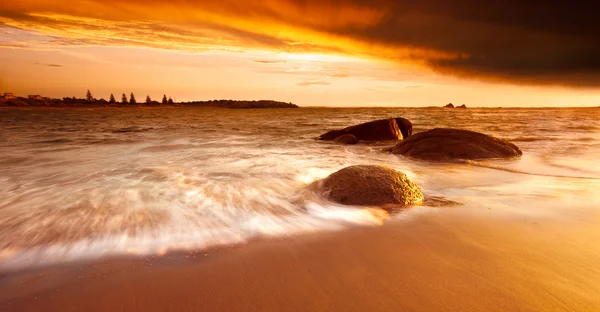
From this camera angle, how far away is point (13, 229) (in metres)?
3.35

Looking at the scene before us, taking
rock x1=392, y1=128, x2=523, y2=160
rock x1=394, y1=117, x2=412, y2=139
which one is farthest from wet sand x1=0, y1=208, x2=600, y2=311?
rock x1=394, y1=117, x2=412, y2=139

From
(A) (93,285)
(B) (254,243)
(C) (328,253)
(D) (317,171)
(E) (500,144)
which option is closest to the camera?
(A) (93,285)

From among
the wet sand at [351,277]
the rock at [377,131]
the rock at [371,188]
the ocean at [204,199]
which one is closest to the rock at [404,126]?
the rock at [377,131]

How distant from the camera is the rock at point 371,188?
3920 millimetres

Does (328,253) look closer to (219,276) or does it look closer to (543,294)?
(219,276)

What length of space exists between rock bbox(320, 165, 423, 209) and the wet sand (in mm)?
895

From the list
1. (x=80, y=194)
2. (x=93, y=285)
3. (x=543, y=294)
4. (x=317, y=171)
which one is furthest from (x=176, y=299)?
(x=317, y=171)

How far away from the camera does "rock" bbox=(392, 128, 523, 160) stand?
314 inches

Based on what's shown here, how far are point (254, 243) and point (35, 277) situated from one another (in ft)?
5.05

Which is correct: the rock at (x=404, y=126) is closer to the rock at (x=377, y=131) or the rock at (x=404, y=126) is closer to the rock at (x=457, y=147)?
the rock at (x=377, y=131)

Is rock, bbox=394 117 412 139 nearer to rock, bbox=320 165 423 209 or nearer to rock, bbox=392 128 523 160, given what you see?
rock, bbox=392 128 523 160

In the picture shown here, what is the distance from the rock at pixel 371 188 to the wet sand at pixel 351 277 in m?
0.89

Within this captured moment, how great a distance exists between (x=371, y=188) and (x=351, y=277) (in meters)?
1.97

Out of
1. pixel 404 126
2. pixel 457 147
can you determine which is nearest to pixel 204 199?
pixel 457 147
